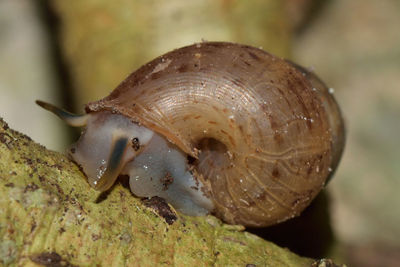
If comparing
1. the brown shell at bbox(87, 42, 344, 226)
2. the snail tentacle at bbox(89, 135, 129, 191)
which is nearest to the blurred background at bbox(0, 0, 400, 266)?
the brown shell at bbox(87, 42, 344, 226)

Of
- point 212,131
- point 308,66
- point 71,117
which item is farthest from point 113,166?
point 308,66

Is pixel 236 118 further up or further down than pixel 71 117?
further up

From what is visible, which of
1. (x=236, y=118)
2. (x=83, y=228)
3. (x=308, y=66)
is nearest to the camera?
(x=83, y=228)

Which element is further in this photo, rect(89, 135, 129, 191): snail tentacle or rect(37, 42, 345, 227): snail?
rect(37, 42, 345, 227): snail

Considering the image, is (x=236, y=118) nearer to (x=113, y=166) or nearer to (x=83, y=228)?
(x=113, y=166)

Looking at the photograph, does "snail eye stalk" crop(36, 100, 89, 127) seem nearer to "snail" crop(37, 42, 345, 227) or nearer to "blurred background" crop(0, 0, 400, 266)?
"snail" crop(37, 42, 345, 227)

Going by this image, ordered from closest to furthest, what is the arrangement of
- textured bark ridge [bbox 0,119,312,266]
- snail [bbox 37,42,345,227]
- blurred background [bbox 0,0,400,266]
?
1. textured bark ridge [bbox 0,119,312,266]
2. snail [bbox 37,42,345,227]
3. blurred background [bbox 0,0,400,266]

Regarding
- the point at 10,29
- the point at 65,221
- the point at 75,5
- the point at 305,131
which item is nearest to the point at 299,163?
the point at 305,131
